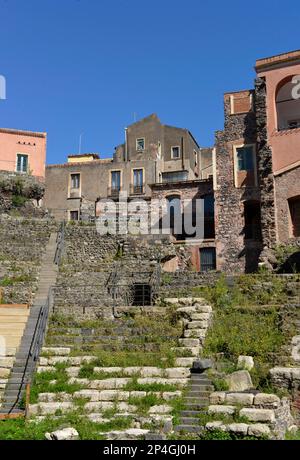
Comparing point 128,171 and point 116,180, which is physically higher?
point 128,171

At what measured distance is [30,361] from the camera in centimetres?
1628

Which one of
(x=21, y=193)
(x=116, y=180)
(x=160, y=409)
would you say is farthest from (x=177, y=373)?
(x=116, y=180)

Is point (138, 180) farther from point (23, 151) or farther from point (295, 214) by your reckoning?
point (295, 214)

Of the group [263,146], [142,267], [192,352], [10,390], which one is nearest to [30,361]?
[10,390]

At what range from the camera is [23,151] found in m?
39.1

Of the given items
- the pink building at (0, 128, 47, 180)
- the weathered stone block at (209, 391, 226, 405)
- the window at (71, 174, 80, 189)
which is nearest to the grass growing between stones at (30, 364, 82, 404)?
the weathered stone block at (209, 391, 226, 405)

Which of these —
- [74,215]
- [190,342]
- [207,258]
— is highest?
[74,215]

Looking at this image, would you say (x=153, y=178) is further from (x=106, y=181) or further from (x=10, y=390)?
(x=10, y=390)

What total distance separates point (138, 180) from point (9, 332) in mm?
27077

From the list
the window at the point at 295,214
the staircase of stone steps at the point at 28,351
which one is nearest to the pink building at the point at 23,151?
the staircase of stone steps at the point at 28,351

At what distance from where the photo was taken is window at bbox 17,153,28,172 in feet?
127

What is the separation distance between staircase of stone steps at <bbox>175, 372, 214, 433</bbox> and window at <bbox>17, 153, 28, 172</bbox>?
2773cm

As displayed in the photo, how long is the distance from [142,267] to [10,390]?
1231 cm

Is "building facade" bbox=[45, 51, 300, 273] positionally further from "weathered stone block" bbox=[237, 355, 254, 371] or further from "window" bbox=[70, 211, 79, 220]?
"weathered stone block" bbox=[237, 355, 254, 371]
